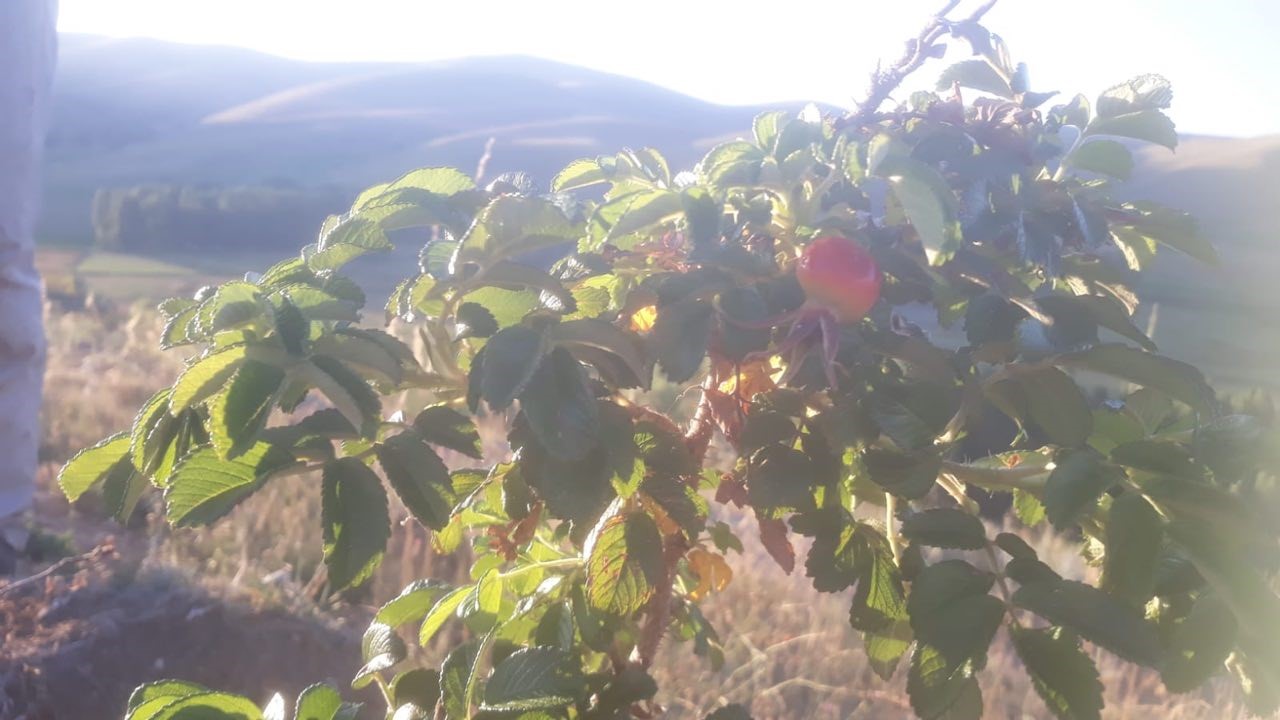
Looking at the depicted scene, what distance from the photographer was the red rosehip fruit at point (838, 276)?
70 cm

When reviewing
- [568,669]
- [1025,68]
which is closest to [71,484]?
[568,669]

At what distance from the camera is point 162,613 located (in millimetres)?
2455

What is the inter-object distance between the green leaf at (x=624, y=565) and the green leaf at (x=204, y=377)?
332 millimetres

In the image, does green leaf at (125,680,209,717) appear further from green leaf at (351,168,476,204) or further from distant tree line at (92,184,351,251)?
distant tree line at (92,184,351,251)

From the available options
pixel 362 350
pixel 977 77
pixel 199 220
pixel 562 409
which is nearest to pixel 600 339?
pixel 562 409

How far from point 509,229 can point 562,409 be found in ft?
0.51

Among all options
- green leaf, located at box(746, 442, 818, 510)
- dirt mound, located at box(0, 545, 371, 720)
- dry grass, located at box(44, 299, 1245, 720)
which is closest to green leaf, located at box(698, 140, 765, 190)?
green leaf, located at box(746, 442, 818, 510)

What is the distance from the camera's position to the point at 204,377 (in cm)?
59

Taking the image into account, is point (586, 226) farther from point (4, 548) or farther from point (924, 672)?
point (4, 548)

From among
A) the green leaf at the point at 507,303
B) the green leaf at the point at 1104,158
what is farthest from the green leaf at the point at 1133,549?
the green leaf at the point at 507,303

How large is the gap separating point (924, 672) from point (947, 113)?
1.57 ft

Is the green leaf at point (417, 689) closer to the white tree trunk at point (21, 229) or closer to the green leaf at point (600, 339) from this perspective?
the green leaf at point (600, 339)

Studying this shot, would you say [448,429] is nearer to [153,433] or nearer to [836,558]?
[153,433]

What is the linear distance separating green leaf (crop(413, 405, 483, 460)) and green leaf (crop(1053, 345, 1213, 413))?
46cm
